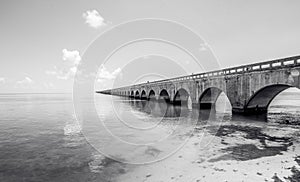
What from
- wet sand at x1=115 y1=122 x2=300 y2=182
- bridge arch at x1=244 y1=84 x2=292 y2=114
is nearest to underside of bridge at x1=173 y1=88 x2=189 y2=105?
bridge arch at x1=244 y1=84 x2=292 y2=114

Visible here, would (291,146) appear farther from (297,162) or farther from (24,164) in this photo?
(24,164)

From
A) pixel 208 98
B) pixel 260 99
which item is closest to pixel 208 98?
pixel 208 98

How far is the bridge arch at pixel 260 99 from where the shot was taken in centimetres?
1588

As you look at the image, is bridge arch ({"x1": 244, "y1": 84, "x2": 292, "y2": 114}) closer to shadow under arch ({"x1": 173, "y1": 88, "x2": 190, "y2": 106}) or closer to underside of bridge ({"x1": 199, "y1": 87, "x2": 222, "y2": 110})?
underside of bridge ({"x1": 199, "y1": 87, "x2": 222, "y2": 110})

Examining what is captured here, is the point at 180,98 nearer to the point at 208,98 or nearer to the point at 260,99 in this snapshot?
the point at 208,98

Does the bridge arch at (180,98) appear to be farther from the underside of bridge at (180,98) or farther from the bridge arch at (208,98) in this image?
the bridge arch at (208,98)

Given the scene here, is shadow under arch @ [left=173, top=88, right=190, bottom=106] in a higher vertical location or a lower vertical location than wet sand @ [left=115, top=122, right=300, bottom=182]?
higher

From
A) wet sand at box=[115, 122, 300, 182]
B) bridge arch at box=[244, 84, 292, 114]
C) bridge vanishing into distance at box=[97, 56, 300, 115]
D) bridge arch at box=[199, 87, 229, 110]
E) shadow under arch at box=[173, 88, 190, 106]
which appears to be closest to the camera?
wet sand at box=[115, 122, 300, 182]

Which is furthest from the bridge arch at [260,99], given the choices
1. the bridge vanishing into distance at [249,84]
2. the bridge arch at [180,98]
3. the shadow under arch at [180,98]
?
the bridge arch at [180,98]

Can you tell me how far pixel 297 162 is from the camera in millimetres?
6352

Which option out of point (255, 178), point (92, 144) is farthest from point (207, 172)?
point (92, 144)

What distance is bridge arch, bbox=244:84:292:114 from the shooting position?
15.9 metres

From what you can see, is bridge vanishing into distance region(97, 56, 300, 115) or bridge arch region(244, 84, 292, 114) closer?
bridge vanishing into distance region(97, 56, 300, 115)

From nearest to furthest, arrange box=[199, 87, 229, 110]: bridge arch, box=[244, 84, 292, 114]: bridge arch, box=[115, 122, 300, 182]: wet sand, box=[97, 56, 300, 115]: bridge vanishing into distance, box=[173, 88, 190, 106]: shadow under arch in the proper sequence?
box=[115, 122, 300, 182]: wet sand → box=[97, 56, 300, 115]: bridge vanishing into distance → box=[244, 84, 292, 114]: bridge arch → box=[199, 87, 229, 110]: bridge arch → box=[173, 88, 190, 106]: shadow under arch
